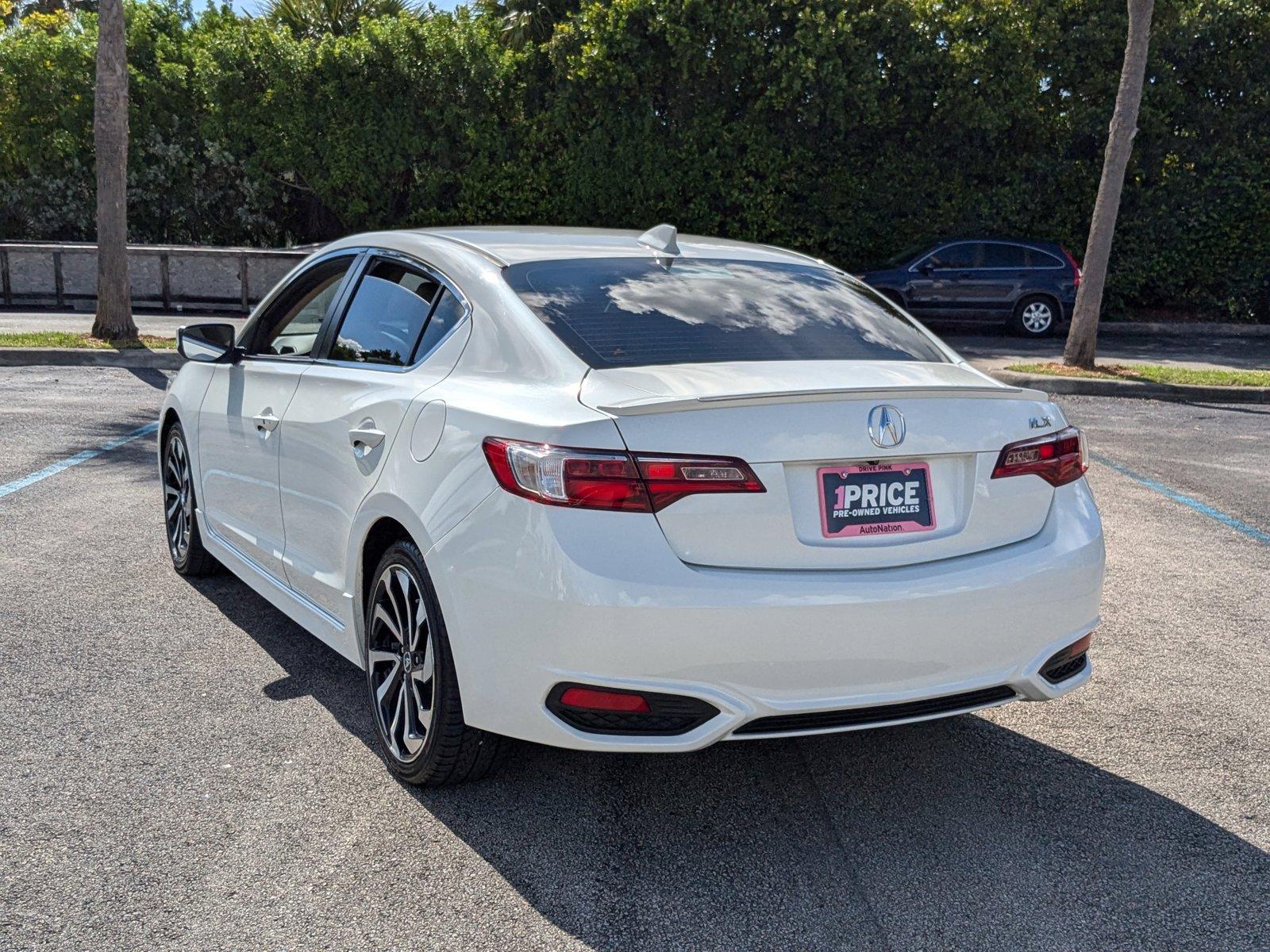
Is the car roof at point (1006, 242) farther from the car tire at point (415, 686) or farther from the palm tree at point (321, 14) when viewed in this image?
the car tire at point (415, 686)

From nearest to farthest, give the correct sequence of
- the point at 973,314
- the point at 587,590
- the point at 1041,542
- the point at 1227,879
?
1. the point at 587,590
2. the point at 1227,879
3. the point at 1041,542
4. the point at 973,314

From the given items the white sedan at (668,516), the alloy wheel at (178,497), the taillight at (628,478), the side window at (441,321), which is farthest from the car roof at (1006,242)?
the taillight at (628,478)

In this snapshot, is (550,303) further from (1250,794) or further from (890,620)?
(1250,794)

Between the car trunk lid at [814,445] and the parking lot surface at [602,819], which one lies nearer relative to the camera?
the parking lot surface at [602,819]

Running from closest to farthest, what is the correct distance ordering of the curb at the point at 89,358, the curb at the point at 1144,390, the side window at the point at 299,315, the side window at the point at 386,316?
the side window at the point at 386,316 < the side window at the point at 299,315 < the curb at the point at 1144,390 < the curb at the point at 89,358

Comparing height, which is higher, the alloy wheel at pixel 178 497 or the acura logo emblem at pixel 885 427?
the acura logo emblem at pixel 885 427

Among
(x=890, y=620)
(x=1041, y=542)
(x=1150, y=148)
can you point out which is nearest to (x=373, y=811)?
(x=890, y=620)

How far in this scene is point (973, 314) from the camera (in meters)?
20.5

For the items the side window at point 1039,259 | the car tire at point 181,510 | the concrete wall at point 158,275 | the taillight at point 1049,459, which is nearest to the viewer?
the taillight at point 1049,459

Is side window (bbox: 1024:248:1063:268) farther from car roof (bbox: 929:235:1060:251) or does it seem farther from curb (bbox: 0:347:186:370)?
curb (bbox: 0:347:186:370)

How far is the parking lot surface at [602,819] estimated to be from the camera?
2881 mm

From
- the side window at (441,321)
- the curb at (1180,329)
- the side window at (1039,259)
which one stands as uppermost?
the side window at (1039,259)

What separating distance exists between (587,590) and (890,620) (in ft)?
2.44

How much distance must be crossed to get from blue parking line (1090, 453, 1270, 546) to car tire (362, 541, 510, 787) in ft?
17.0
